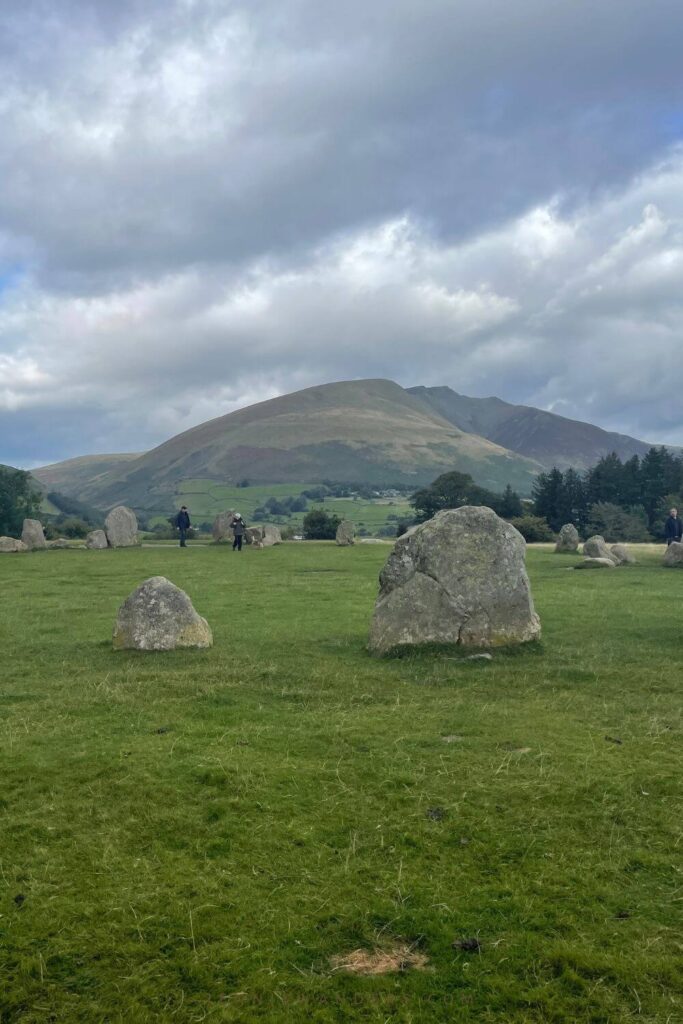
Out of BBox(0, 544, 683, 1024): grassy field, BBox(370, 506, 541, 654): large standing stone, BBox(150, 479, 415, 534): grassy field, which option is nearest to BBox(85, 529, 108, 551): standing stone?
BBox(0, 544, 683, 1024): grassy field

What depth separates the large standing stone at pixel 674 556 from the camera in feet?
112

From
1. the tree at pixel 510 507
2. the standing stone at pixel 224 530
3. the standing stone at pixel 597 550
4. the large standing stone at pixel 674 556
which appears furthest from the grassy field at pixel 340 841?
the tree at pixel 510 507

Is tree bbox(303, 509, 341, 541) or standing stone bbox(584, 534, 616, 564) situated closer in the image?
standing stone bbox(584, 534, 616, 564)

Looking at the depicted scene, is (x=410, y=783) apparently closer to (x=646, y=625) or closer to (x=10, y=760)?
(x=10, y=760)

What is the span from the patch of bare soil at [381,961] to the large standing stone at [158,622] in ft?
34.7

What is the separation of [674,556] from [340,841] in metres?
32.0

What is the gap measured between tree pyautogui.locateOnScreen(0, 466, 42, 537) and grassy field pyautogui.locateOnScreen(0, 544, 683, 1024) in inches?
2139

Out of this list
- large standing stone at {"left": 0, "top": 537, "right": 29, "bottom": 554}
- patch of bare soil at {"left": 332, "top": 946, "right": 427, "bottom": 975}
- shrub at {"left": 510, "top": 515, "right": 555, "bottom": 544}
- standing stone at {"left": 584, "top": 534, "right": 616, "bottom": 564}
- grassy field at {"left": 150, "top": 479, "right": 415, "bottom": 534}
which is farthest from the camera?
grassy field at {"left": 150, "top": 479, "right": 415, "bottom": 534}

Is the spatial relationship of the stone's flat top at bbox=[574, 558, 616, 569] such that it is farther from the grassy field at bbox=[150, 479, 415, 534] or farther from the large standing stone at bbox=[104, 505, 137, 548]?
the grassy field at bbox=[150, 479, 415, 534]

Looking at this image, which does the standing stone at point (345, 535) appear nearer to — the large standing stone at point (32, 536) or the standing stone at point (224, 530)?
the standing stone at point (224, 530)

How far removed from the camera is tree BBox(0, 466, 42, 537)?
63.2 metres

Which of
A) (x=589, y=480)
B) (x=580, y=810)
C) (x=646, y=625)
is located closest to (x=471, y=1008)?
(x=580, y=810)

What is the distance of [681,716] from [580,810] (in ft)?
12.6

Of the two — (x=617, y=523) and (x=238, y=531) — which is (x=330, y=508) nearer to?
(x=617, y=523)
